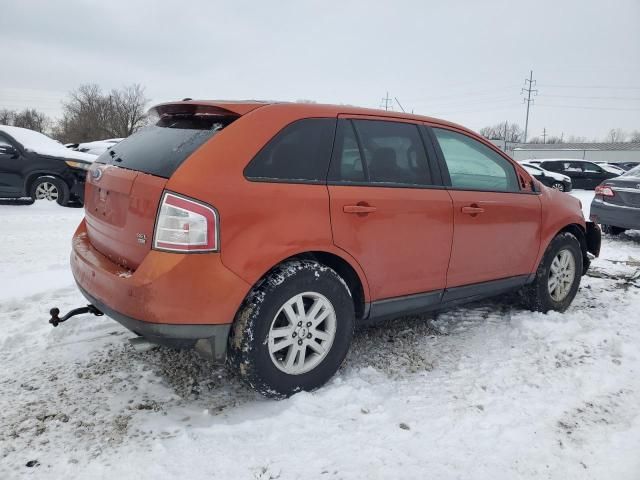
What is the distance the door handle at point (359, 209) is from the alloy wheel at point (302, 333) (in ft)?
1.71

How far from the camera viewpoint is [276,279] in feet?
8.59

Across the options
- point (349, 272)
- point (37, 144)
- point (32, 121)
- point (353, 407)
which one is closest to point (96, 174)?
point (349, 272)

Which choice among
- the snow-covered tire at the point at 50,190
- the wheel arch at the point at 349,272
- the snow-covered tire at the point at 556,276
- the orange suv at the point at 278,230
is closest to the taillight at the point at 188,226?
the orange suv at the point at 278,230

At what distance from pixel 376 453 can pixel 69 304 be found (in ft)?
9.69

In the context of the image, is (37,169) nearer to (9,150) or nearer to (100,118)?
(9,150)

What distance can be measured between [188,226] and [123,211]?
1.82 ft

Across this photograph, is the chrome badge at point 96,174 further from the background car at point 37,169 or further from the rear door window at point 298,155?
the background car at point 37,169

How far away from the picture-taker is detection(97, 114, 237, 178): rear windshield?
2.62 m

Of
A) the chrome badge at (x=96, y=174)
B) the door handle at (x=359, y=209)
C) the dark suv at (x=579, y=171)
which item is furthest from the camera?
the dark suv at (x=579, y=171)

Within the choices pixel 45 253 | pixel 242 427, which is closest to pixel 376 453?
pixel 242 427

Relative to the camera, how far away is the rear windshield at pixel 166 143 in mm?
2619

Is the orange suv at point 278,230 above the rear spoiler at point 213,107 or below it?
below

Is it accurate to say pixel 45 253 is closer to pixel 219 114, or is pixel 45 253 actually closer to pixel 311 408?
pixel 219 114

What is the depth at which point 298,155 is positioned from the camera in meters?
2.81
